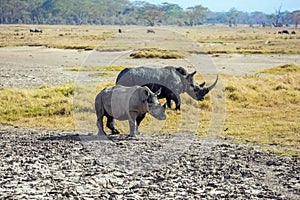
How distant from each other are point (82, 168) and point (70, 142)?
6.75 feet

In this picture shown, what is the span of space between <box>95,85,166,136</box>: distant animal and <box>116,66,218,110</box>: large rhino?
3.07 m

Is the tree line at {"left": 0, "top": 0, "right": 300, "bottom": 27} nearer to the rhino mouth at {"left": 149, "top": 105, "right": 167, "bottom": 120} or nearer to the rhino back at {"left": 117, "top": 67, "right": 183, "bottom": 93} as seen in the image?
the rhino back at {"left": 117, "top": 67, "right": 183, "bottom": 93}

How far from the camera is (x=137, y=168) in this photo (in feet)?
28.9

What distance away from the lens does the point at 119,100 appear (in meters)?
11.2

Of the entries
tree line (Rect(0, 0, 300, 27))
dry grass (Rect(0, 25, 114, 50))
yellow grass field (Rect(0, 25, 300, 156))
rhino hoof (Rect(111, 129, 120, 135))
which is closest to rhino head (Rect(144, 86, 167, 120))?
rhino hoof (Rect(111, 129, 120, 135))

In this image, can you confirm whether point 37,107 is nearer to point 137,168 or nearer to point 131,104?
point 131,104

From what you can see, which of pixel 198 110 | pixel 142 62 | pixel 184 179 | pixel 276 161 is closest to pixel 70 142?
pixel 184 179

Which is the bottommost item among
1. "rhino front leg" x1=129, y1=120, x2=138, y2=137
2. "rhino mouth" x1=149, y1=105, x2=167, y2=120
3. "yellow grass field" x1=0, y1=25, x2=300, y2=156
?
"yellow grass field" x1=0, y1=25, x2=300, y2=156

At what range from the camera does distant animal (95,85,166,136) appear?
11.1 m

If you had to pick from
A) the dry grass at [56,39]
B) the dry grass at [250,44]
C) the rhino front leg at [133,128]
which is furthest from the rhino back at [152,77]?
the dry grass at [56,39]

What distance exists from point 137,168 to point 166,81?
6.86 m

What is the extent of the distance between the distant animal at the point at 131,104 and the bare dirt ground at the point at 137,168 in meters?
0.50

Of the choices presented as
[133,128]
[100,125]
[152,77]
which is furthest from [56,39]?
[133,128]

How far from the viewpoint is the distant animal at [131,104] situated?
11.1 meters
